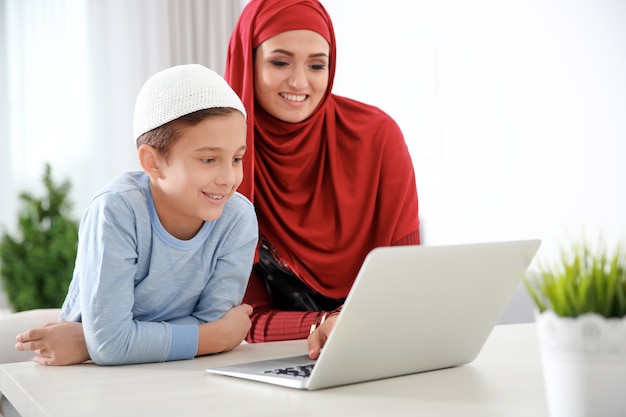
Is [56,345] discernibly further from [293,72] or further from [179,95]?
[293,72]

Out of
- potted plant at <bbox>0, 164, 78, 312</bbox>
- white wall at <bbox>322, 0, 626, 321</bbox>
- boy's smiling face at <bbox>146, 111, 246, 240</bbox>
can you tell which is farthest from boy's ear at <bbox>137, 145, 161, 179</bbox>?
potted plant at <bbox>0, 164, 78, 312</bbox>

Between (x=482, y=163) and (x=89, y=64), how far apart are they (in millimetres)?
2676

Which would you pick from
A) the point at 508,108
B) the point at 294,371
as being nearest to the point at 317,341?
the point at 294,371

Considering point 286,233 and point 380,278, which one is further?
point 286,233

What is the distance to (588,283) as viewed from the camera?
627 mm

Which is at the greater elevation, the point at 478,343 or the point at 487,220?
the point at 478,343

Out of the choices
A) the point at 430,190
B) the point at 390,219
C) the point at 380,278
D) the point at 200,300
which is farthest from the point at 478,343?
the point at 430,190

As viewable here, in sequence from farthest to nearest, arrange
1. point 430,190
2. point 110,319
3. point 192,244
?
point 430,190
point 192,244
point 110,319

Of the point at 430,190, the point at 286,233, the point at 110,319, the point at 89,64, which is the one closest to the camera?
the point at 110,319

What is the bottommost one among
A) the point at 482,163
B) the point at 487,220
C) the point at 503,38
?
the point at 487,220

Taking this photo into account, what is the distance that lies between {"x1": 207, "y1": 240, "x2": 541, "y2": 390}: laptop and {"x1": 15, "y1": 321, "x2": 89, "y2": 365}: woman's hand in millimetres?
268

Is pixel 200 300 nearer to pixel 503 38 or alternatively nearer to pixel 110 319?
pixel 110 319

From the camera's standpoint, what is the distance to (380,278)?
844 mm

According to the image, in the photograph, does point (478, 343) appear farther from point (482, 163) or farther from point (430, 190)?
point (430, 190)
